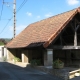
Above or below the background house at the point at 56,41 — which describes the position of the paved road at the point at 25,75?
below

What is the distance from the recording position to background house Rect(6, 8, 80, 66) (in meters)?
20.0

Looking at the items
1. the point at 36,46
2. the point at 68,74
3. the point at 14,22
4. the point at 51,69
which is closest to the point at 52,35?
the point at 36,46

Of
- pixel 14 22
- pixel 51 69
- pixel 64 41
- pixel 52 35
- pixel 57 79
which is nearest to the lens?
pixel 57 79

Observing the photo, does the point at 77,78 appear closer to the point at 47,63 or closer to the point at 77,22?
the point at 47,63

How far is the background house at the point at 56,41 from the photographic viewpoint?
20016mm

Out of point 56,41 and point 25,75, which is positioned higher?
point 56,41

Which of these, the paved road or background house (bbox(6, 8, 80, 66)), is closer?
the paved road

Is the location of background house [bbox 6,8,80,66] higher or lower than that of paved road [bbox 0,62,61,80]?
higher

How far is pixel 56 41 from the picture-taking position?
79.2 ft

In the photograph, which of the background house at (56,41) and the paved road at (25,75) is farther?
the background house at (56,41)

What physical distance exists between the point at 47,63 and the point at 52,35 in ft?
8.01

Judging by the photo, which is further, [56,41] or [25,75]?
[56,41]

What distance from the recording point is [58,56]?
1045 inches

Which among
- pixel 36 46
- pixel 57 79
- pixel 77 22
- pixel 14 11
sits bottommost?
pixel 57 79
